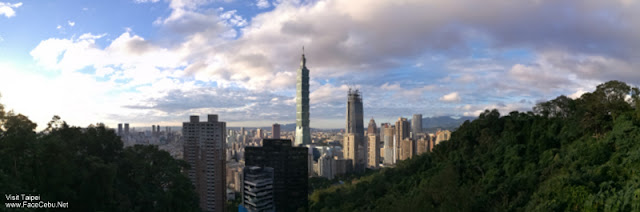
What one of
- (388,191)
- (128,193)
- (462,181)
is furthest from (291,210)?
(128,193)

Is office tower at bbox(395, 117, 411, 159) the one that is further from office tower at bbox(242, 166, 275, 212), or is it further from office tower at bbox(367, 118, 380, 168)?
office tower at bbox(242, 166, 275, 212)

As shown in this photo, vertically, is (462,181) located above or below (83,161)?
below

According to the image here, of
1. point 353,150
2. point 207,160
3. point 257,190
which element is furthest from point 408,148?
point 207,160

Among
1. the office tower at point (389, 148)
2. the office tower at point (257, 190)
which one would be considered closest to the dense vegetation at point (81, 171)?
the office tower at point (257, 190)

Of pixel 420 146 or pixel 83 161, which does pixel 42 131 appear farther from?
pixel 420 146

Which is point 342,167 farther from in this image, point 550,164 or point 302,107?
point 550,164

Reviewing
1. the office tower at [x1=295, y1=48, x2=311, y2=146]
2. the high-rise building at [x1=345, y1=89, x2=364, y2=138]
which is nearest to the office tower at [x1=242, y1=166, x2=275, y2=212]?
the office tower at [x1=295, y1=48, x2=311, y2=146]
